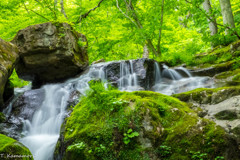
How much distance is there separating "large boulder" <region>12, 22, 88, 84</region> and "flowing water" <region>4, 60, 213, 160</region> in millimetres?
815

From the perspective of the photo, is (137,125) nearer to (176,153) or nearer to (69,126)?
(176,153)

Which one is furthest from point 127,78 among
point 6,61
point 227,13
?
point 227,13

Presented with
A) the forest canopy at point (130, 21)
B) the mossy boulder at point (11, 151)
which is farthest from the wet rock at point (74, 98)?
the mossy boulder at point (11, 151)

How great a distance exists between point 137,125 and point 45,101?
544 centimetres

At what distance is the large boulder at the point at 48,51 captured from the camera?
287 inches

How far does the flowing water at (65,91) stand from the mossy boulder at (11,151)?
1.34m

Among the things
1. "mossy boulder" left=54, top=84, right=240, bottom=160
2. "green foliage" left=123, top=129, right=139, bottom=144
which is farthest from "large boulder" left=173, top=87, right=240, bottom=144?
"green foliage" left=123, top=129, right=139, bottom=144

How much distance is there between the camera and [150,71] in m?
7.72

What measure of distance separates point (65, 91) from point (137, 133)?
213 inches

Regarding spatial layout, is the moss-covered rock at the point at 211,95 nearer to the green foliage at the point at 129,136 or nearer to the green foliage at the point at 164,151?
the green foliage at the point at 164,151

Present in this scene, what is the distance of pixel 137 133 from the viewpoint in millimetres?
2535

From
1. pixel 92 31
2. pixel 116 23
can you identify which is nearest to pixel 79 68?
pixel 92 31

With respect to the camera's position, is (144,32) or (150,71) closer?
(150,71)

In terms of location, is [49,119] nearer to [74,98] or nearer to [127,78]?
[74,98]
